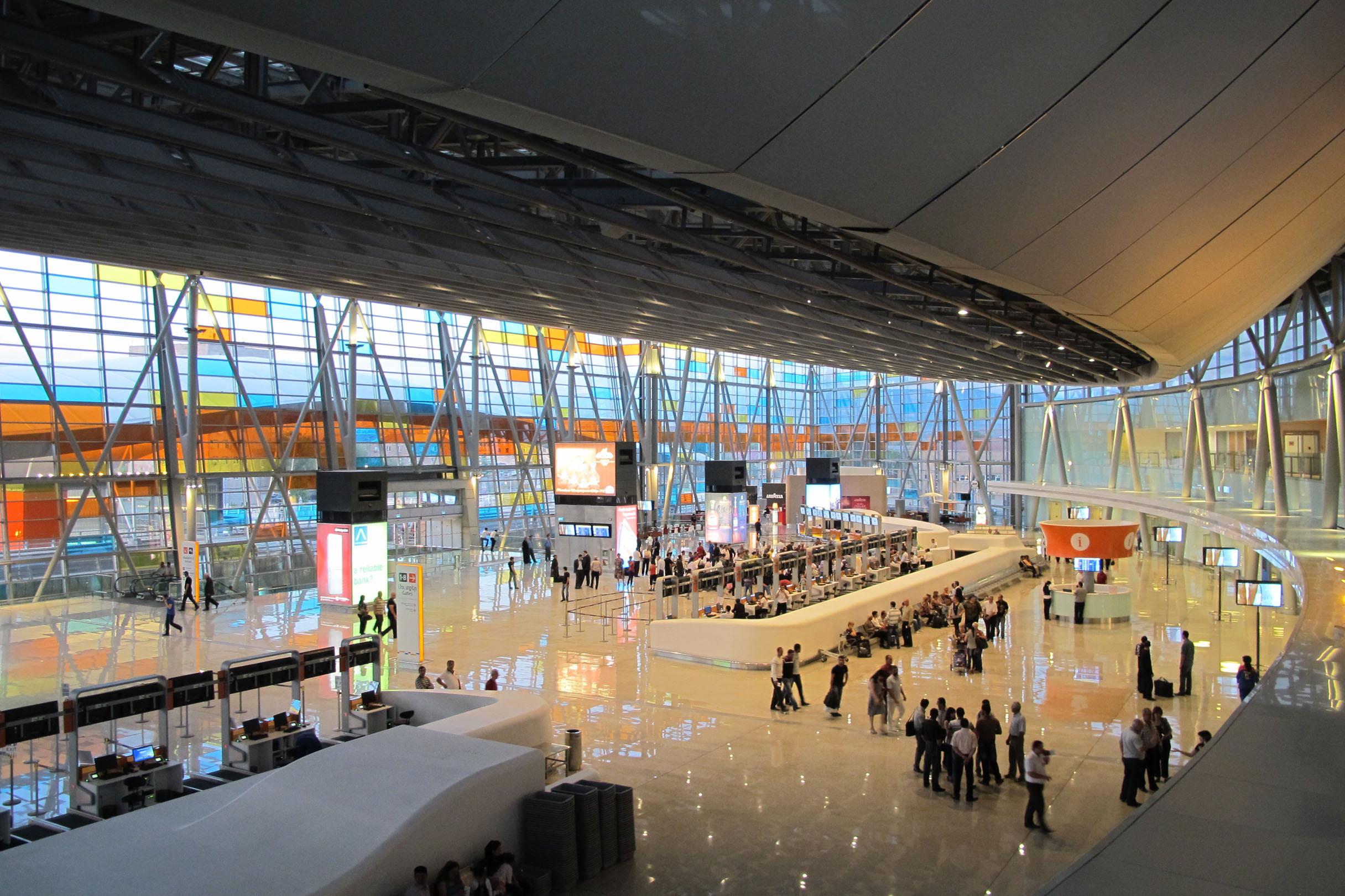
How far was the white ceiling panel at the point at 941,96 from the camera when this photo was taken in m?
3.10

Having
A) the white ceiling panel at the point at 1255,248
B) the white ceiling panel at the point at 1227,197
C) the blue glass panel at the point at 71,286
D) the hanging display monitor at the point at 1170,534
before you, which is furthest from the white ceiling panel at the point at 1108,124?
the hanging display monitor at the point at 1170,534

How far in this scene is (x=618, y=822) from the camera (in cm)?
857

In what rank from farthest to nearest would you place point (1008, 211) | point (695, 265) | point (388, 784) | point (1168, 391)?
point (1168, 391) → point (695, 265) → point (388, 784) → point (1008, 211)

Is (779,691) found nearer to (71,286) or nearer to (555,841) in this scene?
(555,841)

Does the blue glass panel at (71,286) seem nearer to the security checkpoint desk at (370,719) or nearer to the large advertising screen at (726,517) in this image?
the security checkpoint desk at (370,719)

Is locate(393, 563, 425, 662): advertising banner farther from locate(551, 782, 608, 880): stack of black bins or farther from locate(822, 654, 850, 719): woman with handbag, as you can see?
locate(551, 782, 608, 880): stack of black bins

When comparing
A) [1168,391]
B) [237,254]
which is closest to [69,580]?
[237,254]

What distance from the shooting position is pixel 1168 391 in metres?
38.0

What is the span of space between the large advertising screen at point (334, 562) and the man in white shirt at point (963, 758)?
13843 millimetres

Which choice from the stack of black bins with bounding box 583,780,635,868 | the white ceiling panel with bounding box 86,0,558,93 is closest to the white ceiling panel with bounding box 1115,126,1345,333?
the white ceiling panel with bounding box 86,0,558,93

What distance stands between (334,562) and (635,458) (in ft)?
33.6

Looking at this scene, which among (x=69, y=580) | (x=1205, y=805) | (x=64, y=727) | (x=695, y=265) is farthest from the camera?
(x=69, y=580)

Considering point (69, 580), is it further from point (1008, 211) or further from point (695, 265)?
point (1008, 211)

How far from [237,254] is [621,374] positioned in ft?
93.4
